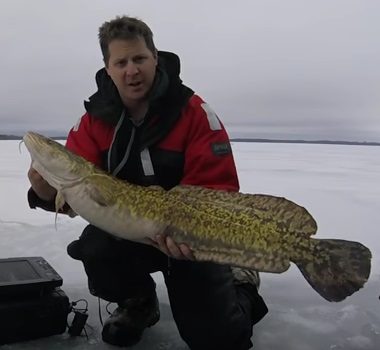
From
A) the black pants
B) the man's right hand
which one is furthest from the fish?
the black pants

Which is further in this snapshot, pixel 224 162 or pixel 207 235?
pixel 224 162

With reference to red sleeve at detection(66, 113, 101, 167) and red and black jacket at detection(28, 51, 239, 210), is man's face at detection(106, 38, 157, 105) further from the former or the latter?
red sleeve at detection(66, 113, 101, 167)

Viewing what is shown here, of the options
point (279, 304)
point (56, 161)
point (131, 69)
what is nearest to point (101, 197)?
point (56, 161)

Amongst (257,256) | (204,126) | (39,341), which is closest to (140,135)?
(204,126)

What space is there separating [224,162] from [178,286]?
0.83 meters

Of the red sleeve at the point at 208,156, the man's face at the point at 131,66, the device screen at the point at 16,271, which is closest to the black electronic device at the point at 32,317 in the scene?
the device screen at the point at 16,271

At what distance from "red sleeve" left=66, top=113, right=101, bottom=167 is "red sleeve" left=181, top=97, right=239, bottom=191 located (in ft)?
2.06

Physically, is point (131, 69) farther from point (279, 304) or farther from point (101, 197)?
point (279, 304)

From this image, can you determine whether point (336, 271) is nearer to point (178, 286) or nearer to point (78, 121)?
point (178, 286)

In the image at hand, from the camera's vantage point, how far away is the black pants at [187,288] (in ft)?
9.69

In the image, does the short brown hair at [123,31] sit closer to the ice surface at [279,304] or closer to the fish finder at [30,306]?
the fish finder at [30,306]

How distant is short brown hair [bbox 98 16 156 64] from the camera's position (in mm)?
3025

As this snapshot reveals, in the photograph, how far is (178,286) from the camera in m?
→ 3.04

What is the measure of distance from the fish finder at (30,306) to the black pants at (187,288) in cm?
26
